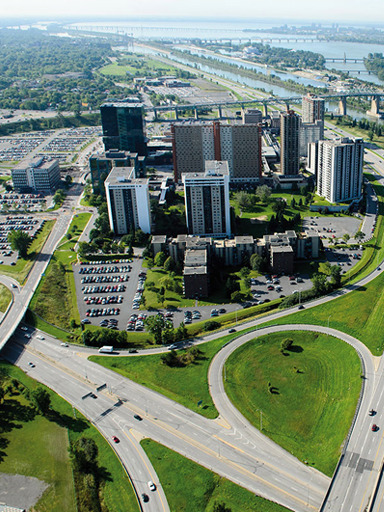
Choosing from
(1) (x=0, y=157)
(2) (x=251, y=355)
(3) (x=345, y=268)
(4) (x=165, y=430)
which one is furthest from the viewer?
(1) (x=0, y=157)

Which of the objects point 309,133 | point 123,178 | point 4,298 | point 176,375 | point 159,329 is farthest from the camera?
point 309,133

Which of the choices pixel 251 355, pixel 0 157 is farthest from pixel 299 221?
pixel 0 157

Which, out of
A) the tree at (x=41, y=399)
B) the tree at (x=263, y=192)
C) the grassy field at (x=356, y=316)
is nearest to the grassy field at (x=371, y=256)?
the grassy field at (x=356, y=316)

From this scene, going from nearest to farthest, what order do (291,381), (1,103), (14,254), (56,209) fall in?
1. (291,381)
2. (14,254)
3. (56,209)
4. (1,103)

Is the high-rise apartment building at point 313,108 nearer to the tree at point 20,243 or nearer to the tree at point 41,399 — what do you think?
the tree at point 20,243

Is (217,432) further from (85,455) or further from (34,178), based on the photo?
(34,178)

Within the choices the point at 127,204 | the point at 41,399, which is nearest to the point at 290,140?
the point at 127,204

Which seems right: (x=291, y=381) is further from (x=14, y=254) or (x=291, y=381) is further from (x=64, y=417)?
(x=14, y=254)
